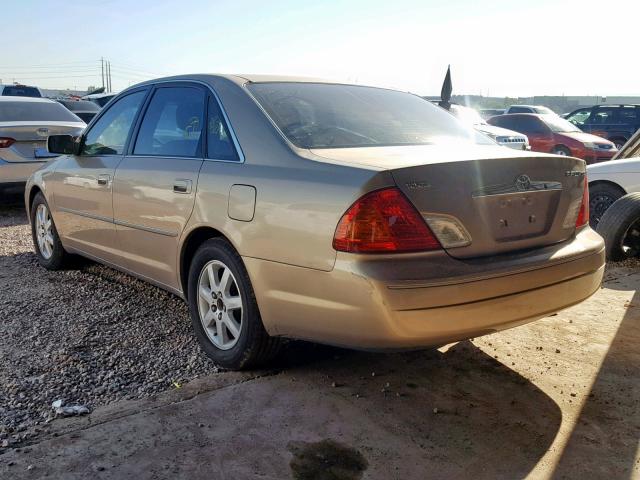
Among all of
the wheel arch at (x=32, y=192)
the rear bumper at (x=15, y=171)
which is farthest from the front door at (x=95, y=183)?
the rear bumper at (x=15, y=171)

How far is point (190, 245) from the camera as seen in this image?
140 inches

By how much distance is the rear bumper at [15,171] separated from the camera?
25.9ft

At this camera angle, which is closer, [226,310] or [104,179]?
[226,310]

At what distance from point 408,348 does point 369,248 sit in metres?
0.47

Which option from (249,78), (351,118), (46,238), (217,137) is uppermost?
(249,78)

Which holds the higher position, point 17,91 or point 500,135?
point 17,91

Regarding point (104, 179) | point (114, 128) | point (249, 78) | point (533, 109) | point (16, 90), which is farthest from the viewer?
point (533, 109)

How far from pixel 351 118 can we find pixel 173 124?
1.17m

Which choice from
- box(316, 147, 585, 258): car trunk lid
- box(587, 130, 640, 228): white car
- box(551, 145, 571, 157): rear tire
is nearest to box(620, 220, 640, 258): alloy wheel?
box(587, 130, 640, 228): white car

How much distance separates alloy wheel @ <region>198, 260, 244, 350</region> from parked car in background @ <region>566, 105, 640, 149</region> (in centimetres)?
1715

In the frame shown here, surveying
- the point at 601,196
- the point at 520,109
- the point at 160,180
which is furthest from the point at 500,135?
the point at 160,180

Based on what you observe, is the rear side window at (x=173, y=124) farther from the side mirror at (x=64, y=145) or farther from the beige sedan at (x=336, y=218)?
the side mirror at (x=64, y=145)

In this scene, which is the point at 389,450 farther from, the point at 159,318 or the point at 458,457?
the point at 159,318

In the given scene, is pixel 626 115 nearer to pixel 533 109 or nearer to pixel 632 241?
pixel 533 109
